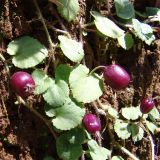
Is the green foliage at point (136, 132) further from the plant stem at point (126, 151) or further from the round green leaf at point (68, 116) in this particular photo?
the round green leaf at point (68, 116)

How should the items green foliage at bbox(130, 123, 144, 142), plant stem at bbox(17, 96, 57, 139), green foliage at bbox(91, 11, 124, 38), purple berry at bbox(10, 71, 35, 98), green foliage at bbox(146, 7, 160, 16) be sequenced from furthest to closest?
green foliage at bbox(146, 7, 160, 16) < green foliage at bbox(130, 123, 144, 142) < green foliage at bbox(91, 11, 124, 38) < plant stem at bbox(17, 96, 57, 139) < purple berry at bbox(10, 71, 35, 98)

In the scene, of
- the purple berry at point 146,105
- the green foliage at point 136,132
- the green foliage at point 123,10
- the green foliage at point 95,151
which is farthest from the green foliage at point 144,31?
the green foliage at point 95,151

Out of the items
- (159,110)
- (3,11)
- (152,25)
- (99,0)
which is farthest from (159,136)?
(3,11)

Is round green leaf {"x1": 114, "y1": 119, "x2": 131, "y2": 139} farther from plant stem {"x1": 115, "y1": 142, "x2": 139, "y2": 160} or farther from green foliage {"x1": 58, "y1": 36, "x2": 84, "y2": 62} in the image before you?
green foliage {"x1": 58, "y1": 36, "x2": 84, "y2": 62}

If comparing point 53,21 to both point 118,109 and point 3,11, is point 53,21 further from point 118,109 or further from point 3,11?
point 118,109

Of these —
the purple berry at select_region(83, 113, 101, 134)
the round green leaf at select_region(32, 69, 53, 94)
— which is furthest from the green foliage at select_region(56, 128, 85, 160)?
the round green leaf at select_region(32, 69, 53, 94)
